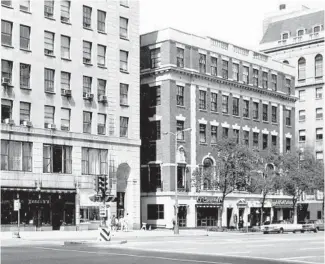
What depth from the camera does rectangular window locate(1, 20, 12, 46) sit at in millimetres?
53875

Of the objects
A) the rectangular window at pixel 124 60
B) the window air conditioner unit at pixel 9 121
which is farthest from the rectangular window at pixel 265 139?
the window air conditioner unit at pixel 9 121

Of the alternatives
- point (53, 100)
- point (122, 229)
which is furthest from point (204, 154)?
point (53, 100)

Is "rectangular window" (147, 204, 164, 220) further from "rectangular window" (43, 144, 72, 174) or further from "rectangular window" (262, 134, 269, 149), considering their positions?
"rectangular window" (262, 134, 269, 149)

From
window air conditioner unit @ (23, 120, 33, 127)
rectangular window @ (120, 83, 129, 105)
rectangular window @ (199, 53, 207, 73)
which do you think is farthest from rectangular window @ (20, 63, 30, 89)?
rectangular window @ (199, 53, 207, 73)

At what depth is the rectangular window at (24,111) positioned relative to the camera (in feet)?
180

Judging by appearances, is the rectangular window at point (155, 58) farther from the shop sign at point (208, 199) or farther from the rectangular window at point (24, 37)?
the rectangular window at point (24, 37)

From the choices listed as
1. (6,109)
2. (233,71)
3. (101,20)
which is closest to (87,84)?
(101,20)

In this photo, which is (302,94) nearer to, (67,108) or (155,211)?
(155,211)

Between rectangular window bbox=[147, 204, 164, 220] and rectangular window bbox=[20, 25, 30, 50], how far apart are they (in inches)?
855

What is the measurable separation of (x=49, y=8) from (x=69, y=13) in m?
2.28

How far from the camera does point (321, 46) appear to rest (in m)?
97.3

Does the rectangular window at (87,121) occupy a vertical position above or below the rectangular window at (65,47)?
below

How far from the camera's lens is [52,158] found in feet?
186

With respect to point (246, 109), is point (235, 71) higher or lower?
higher
